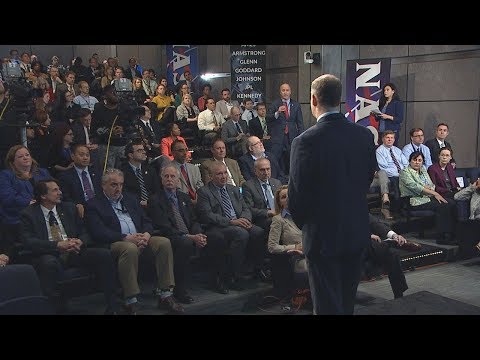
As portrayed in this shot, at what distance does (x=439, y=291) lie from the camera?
4.81m

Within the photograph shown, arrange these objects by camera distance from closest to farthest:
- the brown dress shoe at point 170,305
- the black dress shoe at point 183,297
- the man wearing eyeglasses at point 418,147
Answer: the brown dress shoe at point 170,305 < the black dress shoe at point 183,297 < the man wearing eyeglasses at point 418,147

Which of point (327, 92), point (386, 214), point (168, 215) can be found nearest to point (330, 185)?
point (327, 92)

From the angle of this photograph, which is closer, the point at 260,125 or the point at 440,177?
the point at 440,177

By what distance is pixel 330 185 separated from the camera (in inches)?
90.5

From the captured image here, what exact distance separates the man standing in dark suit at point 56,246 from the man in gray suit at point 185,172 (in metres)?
1.62

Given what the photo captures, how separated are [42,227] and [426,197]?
4.49 metres

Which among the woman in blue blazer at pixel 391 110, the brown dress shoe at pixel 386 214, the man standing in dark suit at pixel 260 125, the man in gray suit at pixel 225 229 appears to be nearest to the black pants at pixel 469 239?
the brown dress shoe at pixel 386 214

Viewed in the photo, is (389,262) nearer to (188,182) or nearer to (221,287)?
(221,287)

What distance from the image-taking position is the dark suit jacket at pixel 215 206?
4922 mm

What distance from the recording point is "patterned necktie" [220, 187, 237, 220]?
512 centimetres

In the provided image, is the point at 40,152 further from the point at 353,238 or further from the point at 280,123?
the point at 353,238

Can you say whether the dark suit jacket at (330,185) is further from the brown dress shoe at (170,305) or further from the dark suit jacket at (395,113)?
the dark suit jacket at (395,113)

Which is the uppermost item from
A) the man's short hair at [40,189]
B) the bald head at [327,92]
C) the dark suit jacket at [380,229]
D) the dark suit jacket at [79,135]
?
the bald head at [327,92]
